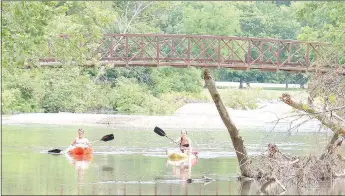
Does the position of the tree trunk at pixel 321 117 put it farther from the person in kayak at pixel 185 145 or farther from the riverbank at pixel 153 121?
the riverbank at pixel 153 121

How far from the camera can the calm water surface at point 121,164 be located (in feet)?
86.2

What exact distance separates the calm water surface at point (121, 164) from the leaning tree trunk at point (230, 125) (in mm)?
609

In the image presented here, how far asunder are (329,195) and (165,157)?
1288cm

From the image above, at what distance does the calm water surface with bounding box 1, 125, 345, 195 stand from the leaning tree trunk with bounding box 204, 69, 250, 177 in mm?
609

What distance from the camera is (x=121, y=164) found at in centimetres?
3400

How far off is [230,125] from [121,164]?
6.90 m

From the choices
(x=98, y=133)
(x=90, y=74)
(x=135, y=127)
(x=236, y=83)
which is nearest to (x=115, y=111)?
(x=90, y=74)

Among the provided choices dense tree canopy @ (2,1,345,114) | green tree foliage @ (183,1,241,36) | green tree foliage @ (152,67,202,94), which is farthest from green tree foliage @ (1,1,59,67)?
green tree foliage @ (183,1,241,36)

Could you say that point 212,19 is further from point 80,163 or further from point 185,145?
point 80,163

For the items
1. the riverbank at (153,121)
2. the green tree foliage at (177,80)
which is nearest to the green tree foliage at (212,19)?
the green tree foliage at (177,80)

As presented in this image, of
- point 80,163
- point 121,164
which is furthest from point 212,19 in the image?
point 121,164

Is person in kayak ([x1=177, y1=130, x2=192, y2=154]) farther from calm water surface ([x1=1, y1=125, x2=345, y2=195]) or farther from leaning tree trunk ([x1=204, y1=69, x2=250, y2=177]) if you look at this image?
leaning tree trunk ([x1=204, y1=69, x2=250, y2=177])

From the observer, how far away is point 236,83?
327 feet

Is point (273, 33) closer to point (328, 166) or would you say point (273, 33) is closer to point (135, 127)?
point (135, 127)
